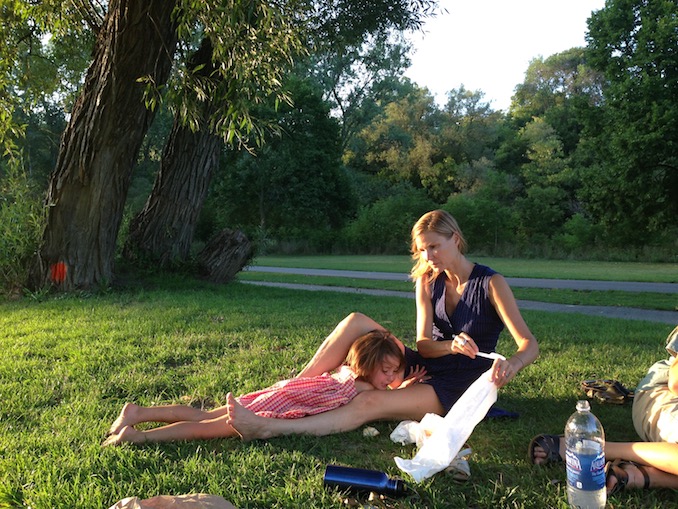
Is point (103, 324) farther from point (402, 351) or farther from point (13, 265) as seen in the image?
point (402, 351)

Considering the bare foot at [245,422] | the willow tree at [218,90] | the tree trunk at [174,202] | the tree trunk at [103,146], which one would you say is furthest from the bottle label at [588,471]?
the tree trunk at [174,202]

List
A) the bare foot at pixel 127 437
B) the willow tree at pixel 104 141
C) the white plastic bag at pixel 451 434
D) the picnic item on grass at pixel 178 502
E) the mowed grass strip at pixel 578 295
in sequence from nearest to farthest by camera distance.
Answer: the picnic item on grass at pixel 178 502 < the white plastic bag at pixel 451 434 < the bare foot at pixel 127 437 < the willow tree at pixel 104 141 < the mowed grass strip at pixel 578 295

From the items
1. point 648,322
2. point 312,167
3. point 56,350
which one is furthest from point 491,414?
point 312,167

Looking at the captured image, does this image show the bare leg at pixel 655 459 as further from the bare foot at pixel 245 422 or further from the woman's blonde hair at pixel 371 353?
the bare foot at pixel 245 422

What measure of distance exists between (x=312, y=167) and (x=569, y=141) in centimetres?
A: 1856

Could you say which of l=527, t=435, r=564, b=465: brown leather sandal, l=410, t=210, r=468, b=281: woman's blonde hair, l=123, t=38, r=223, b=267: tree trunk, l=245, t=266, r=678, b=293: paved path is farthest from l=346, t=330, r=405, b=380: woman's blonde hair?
l=245, t=266, r=678, b=293: paved path

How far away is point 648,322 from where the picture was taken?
27.1ft

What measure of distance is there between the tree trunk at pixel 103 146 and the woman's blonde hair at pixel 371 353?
21.3 ft

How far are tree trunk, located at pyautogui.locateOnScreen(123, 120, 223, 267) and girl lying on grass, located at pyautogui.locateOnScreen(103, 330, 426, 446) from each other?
7.89 metres

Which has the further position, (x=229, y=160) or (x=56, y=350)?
(x=229, y=160)

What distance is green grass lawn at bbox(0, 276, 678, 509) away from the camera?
264cm

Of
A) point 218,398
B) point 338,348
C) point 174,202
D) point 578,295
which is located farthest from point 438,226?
point 578,295

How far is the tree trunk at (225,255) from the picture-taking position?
11594 millimetres

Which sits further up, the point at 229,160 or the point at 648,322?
the point at 229,160
